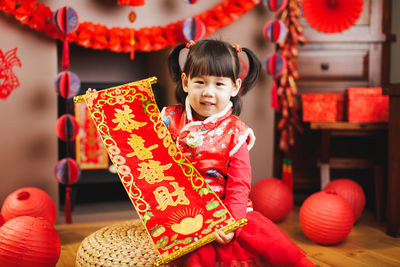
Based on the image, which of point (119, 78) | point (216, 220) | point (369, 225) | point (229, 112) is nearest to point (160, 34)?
point (119, 78)

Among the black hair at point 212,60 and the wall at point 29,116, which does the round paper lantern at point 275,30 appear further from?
the wall at point 29,116

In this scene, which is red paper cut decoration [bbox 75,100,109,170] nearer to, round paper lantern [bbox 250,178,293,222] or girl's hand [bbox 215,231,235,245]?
round paper lantern [bbox 250,178,293,222]

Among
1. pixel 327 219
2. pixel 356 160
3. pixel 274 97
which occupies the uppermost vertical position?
pixel 274 97

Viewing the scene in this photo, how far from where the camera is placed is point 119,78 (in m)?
2.62

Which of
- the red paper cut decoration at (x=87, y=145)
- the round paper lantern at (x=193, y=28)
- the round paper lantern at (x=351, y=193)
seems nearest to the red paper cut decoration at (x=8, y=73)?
the red paper cut decoration at (x=87, y=145)

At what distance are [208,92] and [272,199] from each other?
100 cm

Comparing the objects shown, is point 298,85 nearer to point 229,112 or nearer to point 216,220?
point 229,112

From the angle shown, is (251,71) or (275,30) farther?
(275,30)

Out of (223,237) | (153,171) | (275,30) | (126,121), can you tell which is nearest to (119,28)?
(275,30)

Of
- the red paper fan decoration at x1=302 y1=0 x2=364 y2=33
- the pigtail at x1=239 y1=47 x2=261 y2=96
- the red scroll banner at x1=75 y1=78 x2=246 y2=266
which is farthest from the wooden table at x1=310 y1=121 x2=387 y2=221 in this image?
the red scroll banner at x1=75 y1=78 x2=246 y2=266

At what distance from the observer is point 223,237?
1.07 m

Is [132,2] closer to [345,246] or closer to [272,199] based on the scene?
[272,199]

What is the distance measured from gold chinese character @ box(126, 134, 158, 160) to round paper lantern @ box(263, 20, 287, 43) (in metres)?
1.23

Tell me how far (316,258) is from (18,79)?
1630 mm
